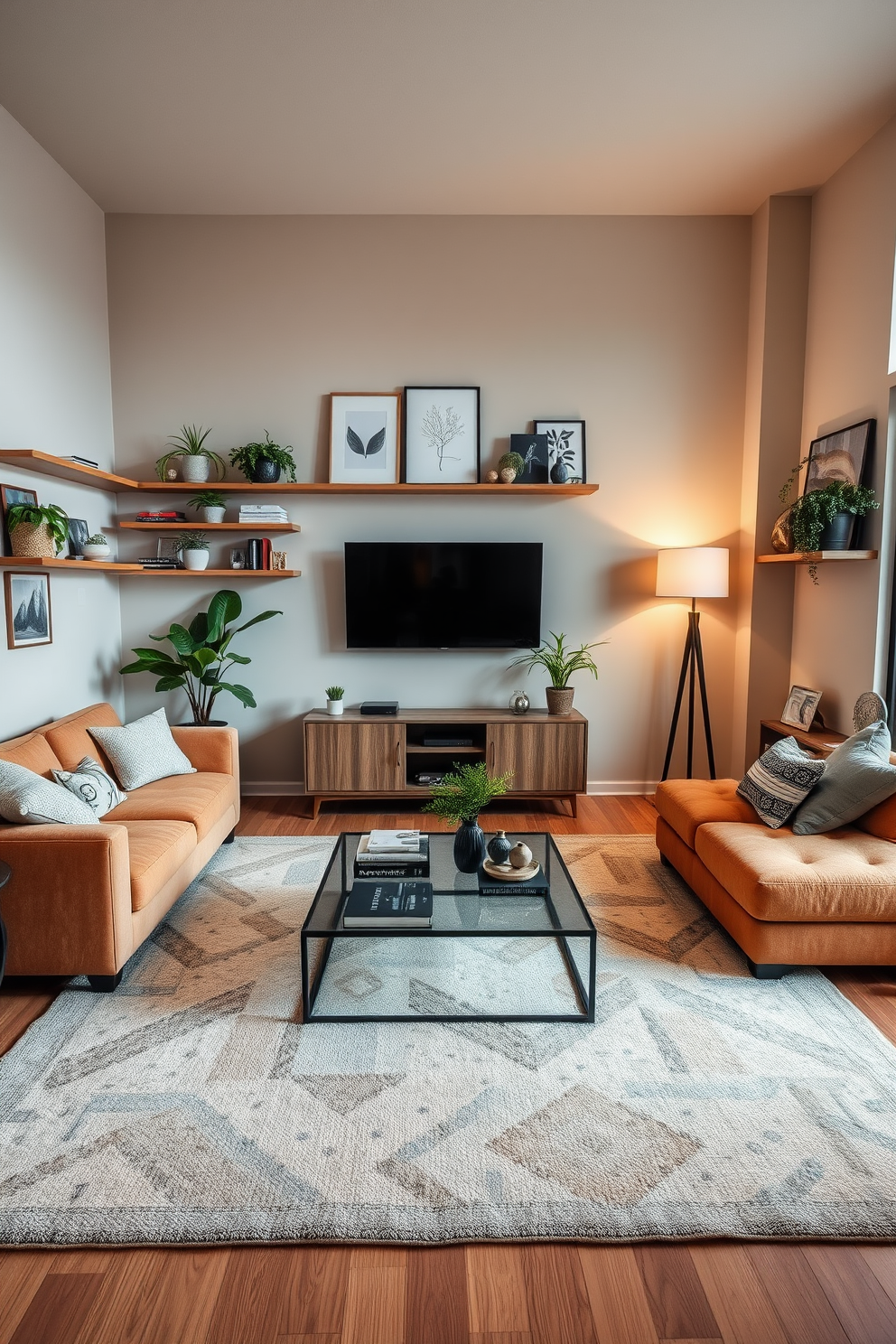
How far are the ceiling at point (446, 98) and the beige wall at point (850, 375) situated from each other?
0.23 m

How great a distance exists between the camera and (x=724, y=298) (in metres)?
4.66

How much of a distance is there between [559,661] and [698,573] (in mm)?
937

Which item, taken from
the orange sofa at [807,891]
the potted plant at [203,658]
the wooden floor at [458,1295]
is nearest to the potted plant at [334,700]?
the potted plant at [203,658]

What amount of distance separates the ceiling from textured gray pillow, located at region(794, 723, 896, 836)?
2.69 metres

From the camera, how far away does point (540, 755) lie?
4.52 m

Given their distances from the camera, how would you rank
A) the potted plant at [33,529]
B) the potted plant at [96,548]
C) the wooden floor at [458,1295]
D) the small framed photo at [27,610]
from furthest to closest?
the potted plant at [96,548] < the small framed photo at [27,610] < the potted plant at [33,529] < the wooden floor at [458,1295]

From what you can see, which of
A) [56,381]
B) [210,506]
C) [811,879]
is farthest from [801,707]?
[56,381]

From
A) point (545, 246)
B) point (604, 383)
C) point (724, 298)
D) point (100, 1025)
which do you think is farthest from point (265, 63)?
point (100, 1025)

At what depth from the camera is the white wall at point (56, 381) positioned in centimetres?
353

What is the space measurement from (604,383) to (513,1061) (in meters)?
3.83

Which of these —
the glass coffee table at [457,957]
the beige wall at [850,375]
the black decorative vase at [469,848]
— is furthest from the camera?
the beige wall at [850,375]

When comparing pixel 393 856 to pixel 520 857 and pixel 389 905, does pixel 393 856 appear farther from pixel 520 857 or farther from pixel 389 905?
pixel 520 857

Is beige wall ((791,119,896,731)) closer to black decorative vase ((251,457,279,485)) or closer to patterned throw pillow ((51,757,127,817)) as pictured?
black decorative vase ((251,457,279,485))

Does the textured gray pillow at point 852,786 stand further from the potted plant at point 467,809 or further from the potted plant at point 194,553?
the potted plant at point 194,553
